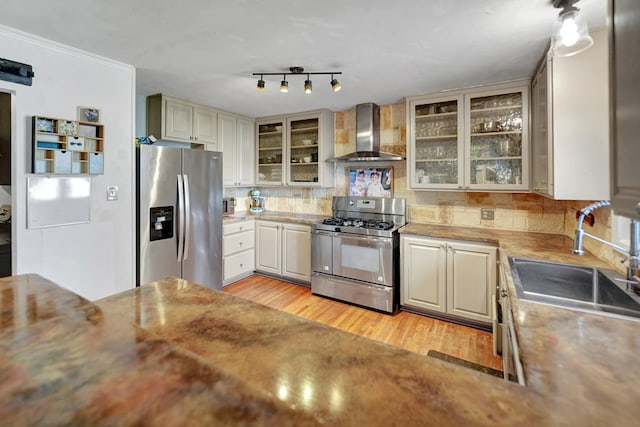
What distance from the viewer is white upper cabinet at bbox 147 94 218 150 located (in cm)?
328

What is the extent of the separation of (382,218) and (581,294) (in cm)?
211

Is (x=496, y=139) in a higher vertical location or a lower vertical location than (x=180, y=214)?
higher

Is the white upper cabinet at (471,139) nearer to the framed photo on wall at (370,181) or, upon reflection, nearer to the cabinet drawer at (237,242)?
the framed photo on wall at (370,181)

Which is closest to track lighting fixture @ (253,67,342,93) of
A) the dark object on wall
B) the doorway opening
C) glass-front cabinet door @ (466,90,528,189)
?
glass-front cabinet door @ (466,90,528,189)

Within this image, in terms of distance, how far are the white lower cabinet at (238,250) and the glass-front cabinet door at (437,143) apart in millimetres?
2217

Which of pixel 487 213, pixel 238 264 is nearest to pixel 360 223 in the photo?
pixel 487 213

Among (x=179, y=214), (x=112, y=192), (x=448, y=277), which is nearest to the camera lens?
(x=112, y=192)

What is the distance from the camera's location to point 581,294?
5.81 feet

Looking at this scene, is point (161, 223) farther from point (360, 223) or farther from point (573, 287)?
point (573, 287)

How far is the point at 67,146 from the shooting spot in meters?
2.19

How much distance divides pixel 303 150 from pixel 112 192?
92.2 inches

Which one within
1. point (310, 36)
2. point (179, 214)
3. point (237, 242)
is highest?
point (310, 36)

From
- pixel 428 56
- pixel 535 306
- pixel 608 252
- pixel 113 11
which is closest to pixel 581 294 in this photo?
pixel 608 252

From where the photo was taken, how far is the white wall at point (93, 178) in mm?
2018
